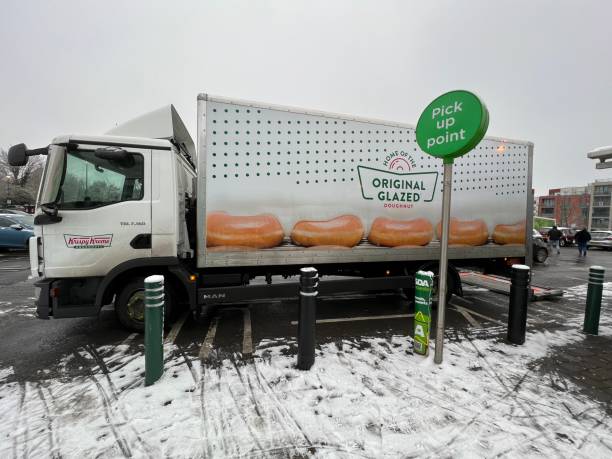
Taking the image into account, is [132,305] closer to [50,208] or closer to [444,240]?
[50,208]

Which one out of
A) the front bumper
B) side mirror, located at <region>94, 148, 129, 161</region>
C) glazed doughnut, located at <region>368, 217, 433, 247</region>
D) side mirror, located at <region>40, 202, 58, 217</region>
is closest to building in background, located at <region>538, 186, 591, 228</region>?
the front bumper

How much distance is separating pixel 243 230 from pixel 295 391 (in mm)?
2152

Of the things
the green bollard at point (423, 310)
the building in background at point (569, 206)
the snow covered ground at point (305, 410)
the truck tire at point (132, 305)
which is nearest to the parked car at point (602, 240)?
the green bollard at point (423, 310)

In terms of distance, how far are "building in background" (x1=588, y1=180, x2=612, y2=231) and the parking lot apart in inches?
4031

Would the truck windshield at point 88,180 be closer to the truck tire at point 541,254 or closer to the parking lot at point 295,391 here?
the parking lot at point 295,391

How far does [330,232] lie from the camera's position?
4.61 metres

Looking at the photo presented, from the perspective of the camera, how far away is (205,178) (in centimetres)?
407

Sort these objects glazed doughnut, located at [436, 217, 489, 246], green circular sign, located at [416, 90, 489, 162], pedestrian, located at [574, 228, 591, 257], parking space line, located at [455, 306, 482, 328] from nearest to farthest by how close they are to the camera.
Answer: green circular sign, located at [416, 90, 489, 162], parking space line, located at [455, 306, 482, 328], glazed doughnut, located at [436, 217, 489, 246], pedestrian, located at [574, 228, 591, 257]

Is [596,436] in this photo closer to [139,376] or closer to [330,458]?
[330,458]

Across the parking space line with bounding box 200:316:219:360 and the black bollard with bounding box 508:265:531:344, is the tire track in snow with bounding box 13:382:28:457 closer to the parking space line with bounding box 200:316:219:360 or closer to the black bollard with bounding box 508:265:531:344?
the parking space line with bounding box 200:316:219:360

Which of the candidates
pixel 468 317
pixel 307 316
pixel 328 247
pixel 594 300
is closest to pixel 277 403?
pixel 307 316

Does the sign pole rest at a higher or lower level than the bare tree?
lower

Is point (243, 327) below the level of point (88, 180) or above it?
below

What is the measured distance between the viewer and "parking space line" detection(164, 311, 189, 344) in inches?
167
